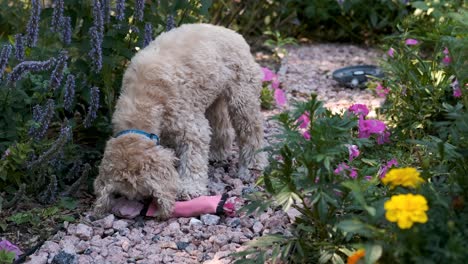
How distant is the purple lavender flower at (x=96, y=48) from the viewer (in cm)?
414

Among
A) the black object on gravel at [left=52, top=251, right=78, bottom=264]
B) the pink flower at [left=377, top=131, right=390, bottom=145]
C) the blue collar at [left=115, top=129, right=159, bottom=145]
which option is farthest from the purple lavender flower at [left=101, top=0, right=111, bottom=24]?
the pink flower at [left=377, top=131, right=390, bottom=145]

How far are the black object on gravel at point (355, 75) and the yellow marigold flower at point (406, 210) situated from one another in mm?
4203

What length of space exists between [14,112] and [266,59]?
3.62m

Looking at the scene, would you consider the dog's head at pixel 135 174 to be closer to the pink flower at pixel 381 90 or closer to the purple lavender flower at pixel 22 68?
the purple lavender flower at pixel 22 68

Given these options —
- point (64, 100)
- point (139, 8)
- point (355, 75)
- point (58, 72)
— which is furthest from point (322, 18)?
point (58, 72)

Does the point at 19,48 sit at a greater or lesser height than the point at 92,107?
greater

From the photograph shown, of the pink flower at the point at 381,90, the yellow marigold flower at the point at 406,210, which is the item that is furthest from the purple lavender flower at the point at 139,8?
the yellow marigold flower at the point at 406,210

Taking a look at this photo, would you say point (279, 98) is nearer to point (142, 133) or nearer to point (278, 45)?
point (278, 45)

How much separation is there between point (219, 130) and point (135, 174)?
119 cm

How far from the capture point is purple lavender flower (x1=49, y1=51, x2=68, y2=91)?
12.9 feet

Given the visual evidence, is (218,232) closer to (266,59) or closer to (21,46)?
(21,46)

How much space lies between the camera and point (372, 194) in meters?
2.97

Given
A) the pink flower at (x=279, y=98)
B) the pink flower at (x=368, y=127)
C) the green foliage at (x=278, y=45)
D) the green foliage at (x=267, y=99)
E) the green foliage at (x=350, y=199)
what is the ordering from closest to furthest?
the green foliage at (x=350, y=199), the pink flower at (x=368, y=127), the pink flower at (x=279, y=98), the green foliage at (x=267, y=99), the green foliage at (x=278, y=45)

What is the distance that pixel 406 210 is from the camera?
228cm
